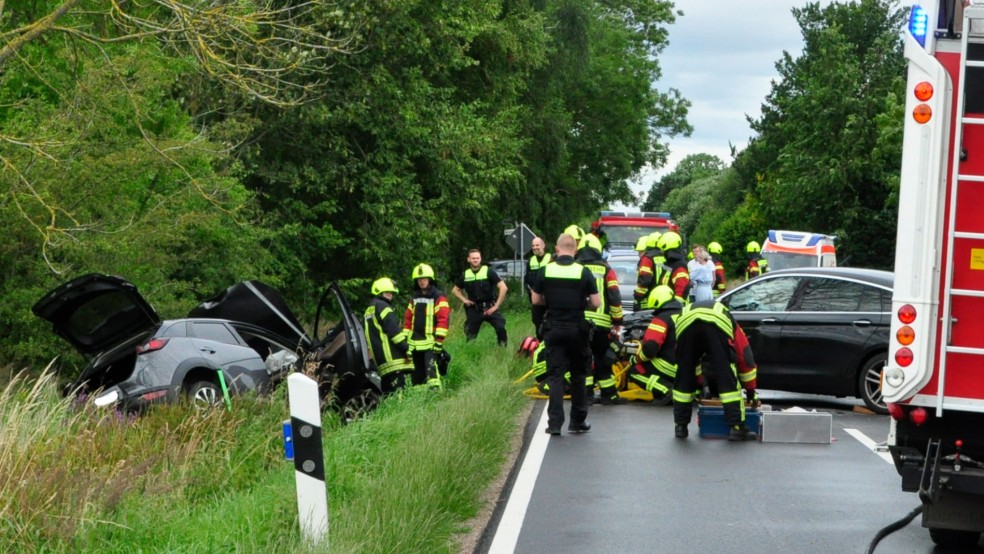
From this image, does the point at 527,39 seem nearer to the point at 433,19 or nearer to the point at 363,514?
the point at 433,19

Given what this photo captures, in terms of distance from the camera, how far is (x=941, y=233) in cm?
691

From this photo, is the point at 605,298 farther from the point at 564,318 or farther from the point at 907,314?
the point at 907,314

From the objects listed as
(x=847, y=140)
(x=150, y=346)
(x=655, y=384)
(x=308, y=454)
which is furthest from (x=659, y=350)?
(x=847, y=140)

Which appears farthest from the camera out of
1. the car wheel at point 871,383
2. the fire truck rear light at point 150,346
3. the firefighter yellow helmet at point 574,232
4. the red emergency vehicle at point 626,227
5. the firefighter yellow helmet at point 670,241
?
the red emergency vehicle at point 626,227

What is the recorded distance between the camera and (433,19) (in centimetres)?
2744

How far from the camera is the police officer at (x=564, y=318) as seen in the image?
1248 cm

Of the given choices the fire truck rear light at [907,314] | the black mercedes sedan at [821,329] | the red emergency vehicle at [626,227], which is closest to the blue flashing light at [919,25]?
the fire truck rear light at [907,314]

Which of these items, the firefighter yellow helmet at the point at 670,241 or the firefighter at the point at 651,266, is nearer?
the firefighter yellow helmet at the point at 670,241

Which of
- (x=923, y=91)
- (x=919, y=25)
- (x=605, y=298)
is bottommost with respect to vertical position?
(x=605, y=298)

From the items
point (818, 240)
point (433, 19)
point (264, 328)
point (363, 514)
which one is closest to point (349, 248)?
point (433, 19)

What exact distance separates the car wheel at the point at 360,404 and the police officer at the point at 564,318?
77.5 inches

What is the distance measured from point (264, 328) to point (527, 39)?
21.2 metres

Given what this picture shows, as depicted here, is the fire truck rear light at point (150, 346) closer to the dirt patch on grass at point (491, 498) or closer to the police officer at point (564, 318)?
the dirt patch on grass at point (491, 498)

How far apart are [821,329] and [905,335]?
27.1ft
